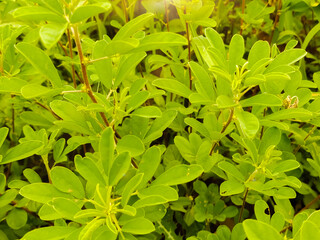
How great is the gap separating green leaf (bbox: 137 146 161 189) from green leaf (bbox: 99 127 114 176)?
10 centimetres

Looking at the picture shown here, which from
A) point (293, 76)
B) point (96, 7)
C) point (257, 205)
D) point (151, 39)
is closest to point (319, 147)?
point (293, 76)

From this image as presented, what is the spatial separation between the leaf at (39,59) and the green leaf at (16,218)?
0.44m

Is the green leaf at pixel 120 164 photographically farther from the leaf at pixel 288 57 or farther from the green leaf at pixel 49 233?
the leaf at pixel 288 57

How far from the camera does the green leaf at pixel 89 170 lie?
0.70 m

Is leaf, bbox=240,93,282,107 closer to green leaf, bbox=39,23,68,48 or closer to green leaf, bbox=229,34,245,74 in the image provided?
green leaf, bbox=229,34,245,74

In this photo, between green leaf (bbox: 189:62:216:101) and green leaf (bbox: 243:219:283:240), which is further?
green leaf (bbox: 189:62:216:101)

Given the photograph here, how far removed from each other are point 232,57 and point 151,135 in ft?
0.89

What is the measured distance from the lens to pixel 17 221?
0.98 m

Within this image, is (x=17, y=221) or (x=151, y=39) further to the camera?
(x=17, y=221)

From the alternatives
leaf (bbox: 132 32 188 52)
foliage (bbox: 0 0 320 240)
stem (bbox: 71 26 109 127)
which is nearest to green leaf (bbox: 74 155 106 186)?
foliage (bbox: 0 0 320 240)

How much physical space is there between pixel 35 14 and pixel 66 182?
1.22ft

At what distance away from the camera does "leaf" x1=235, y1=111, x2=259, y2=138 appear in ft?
2.13

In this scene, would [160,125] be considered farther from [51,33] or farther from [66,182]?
[51,33]

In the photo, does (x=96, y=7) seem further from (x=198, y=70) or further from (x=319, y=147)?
(x=319, y=147)
